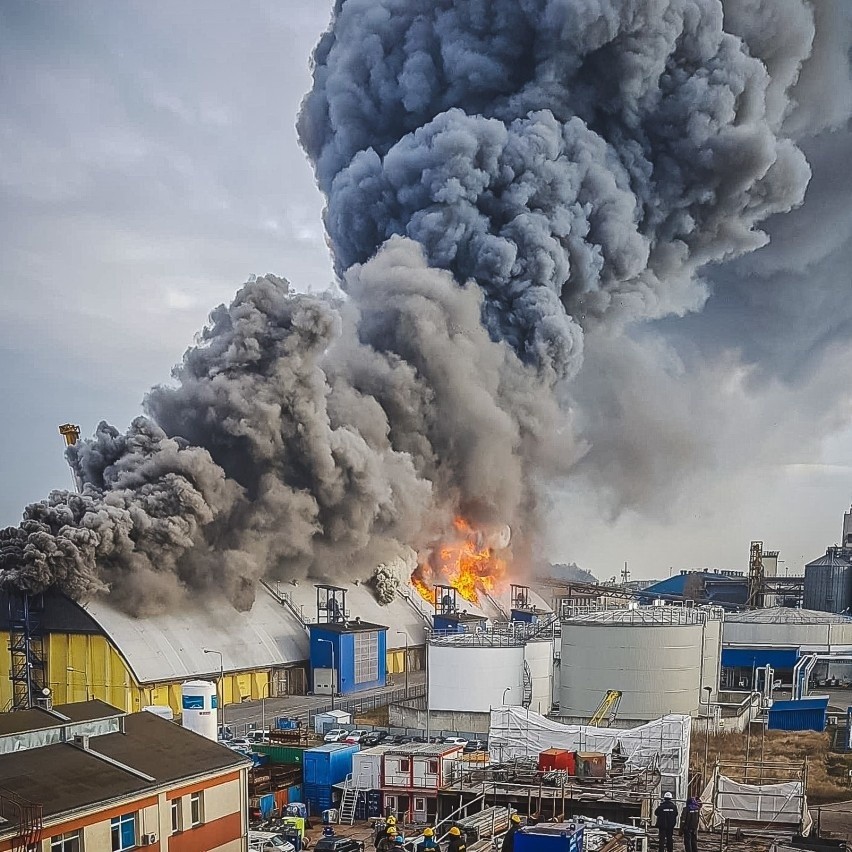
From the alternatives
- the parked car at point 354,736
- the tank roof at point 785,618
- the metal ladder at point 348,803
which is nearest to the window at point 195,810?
the metal ladder at point 348,803

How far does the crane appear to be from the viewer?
107 feet

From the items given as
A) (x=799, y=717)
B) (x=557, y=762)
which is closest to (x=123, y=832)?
(x=557, y=762)

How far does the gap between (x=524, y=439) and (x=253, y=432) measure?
20335 millimetres

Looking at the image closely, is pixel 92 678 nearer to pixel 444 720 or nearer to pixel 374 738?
pixel 374 738

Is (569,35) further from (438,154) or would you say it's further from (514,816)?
(514,816)

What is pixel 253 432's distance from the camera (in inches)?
1794

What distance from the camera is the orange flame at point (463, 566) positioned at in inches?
2334

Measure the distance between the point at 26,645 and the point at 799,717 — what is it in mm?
26606

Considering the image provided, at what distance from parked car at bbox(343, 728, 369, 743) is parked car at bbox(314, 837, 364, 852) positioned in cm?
721

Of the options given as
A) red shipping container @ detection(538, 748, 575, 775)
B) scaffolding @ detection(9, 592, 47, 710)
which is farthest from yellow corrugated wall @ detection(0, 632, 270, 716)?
red shipping container @ detection(538, 748, 575, 775)

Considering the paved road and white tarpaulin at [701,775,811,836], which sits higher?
white tarpaulin at [701,775,811,836]

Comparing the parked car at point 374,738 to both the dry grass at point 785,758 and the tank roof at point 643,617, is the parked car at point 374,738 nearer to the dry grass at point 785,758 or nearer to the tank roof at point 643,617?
the dry grass at point 785,758

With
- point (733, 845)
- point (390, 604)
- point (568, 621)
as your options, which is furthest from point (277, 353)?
point (733, 845)

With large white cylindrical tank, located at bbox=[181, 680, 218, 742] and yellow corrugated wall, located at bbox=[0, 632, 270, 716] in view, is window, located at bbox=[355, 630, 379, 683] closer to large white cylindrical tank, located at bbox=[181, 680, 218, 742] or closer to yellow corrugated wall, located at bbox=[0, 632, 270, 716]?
yellow corrugated wall, located at bbox=[0, 632, 270, 716]
